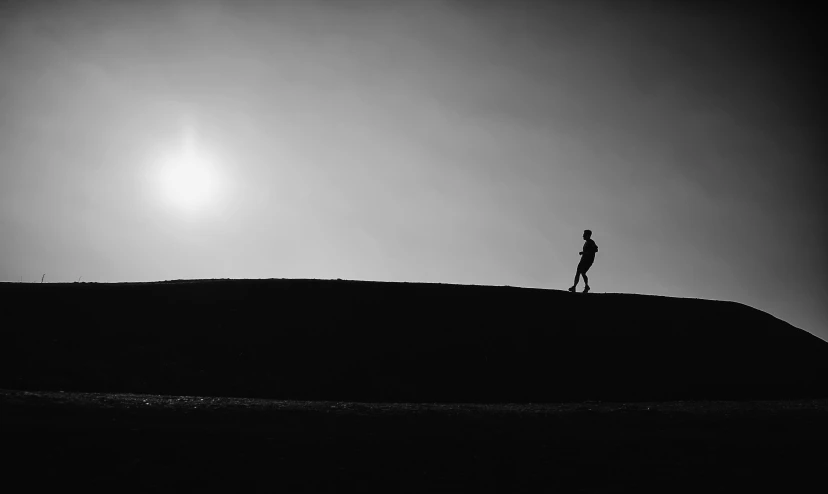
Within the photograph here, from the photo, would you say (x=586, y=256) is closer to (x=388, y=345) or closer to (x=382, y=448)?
(x=388, y=345)

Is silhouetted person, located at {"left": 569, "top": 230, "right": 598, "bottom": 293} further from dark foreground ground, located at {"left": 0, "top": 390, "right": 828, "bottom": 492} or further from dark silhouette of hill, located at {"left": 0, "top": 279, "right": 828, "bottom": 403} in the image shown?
dark foreground ground, located at {"left": 0, "top": 390, "right": 828, "bottom": 492}

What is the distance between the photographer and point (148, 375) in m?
12.4

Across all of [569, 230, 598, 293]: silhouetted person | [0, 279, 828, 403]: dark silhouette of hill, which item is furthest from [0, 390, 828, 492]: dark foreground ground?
[569, 230, 598, 293]: silhouetted person

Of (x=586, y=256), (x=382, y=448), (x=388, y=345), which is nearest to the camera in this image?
(x=382, y=448)

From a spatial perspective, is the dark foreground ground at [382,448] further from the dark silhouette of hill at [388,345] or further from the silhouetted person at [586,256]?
the silhouetted person at [586,256]

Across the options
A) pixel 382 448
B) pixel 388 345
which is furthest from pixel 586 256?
pixel 382 448

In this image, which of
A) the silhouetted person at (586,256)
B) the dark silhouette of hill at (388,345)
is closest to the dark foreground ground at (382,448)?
the dark silhouette of hill at (388,345)

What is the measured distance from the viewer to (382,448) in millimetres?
6664

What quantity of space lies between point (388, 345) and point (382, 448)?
8212 millimetres

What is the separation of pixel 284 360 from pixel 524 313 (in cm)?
797

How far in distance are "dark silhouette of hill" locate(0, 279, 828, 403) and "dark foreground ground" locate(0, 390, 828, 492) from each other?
4370mm

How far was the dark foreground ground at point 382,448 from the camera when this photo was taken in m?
5.85

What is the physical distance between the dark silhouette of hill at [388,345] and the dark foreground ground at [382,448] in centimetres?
437

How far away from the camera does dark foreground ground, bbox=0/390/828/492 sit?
5.85 metres
